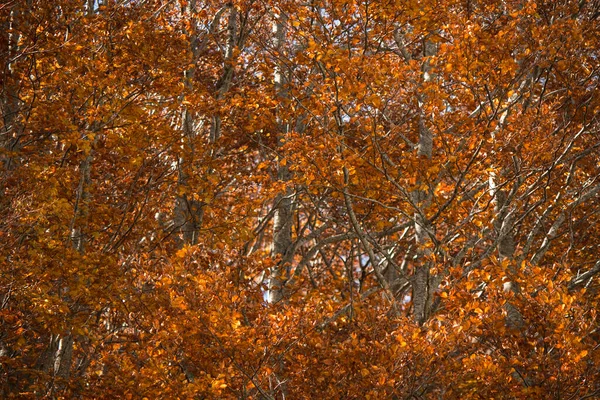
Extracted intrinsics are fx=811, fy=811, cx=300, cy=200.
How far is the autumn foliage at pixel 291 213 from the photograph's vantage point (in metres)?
7.93

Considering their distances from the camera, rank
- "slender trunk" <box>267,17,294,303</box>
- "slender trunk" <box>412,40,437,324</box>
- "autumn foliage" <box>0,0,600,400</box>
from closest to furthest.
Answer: "autumn foliage" <box>0,0,600,400</box> → "slender trunk" <box>412,40,437,324</box> → "slender trunk" <box>267,17,294,303</box>

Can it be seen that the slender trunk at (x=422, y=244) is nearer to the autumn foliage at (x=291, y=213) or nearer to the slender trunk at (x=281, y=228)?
the autumn foliage at (x=291, y=213)

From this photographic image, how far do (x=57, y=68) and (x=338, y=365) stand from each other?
4848mm

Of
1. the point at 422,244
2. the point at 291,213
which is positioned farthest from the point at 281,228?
the point at 422,244

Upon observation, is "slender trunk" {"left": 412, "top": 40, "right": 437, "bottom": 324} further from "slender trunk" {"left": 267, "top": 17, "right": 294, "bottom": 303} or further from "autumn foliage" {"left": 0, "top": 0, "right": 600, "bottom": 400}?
"slender trunk" {"left": 267, "top": 17, "right": 294, "bottom": 303}

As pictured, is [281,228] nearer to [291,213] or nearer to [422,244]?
[291,213]

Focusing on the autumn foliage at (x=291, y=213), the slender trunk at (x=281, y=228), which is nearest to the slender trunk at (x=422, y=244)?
the autumn foliage at (x=291, y=213)

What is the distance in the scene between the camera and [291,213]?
12766mm

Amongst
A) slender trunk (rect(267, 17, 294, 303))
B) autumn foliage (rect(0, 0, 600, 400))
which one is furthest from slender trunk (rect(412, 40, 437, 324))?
slender trunk (rect(267, 17, 294, 303))

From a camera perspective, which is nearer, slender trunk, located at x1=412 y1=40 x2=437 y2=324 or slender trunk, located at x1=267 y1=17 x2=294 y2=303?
slender trunk, located at x1=412 y1=40 x2=437 y2=324

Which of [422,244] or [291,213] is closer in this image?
[422,244]

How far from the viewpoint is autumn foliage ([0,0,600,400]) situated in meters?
7.93

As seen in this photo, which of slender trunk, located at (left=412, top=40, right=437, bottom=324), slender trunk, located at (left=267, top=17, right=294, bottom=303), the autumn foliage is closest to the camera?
the autumn foliage

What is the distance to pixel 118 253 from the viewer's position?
35.4 ft
